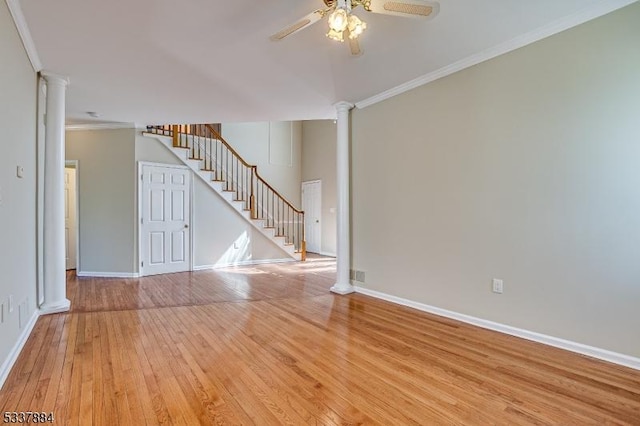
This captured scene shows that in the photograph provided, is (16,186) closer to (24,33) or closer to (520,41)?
(24,33)

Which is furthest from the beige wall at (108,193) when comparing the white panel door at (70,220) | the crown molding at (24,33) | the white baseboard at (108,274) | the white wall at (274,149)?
the white wall at (274,149)

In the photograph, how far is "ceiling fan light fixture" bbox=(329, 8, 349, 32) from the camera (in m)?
2.09

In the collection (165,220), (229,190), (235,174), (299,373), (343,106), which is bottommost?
(299,373)

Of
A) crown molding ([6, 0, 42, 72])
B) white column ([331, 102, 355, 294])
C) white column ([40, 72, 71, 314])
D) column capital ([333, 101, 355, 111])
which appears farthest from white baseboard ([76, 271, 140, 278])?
column capital ([333, 101, 355, 111])

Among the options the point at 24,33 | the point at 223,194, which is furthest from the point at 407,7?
the point at 223,194

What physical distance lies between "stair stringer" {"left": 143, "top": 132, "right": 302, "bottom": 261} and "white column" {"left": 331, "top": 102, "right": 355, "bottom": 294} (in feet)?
9.86

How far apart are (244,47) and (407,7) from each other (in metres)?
1.69

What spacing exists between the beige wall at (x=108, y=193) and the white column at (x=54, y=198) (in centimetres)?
208

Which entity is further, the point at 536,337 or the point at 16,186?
the point at 536,337

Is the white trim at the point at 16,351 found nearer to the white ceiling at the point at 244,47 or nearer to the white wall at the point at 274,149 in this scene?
the white ceiling at the point at 244,47

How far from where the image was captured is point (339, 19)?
2102 mm

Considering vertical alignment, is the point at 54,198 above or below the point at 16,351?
above

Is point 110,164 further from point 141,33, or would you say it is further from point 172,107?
point 141,33

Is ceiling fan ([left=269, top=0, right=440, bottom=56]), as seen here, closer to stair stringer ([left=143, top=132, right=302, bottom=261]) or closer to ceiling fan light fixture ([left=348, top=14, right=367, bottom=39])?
ceiling fan light fixture ([left=348, top=14, right=367, bottom=39])
